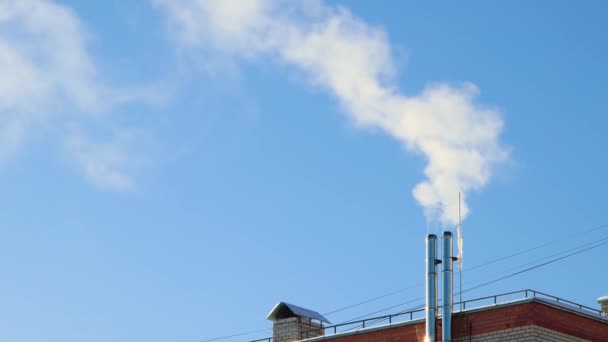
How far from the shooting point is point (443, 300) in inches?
1512

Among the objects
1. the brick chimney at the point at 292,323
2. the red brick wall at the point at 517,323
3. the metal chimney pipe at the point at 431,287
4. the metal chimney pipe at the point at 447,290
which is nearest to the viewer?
the red brick wall at the point at 517,323

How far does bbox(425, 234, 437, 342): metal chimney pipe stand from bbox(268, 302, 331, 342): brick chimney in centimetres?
562

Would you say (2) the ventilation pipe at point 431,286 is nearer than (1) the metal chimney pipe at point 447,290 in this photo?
No

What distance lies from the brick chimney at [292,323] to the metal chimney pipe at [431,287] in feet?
18.4

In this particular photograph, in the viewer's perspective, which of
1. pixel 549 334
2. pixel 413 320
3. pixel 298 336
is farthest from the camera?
pixel 298 336

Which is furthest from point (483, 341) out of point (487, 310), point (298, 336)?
point (298, 336)

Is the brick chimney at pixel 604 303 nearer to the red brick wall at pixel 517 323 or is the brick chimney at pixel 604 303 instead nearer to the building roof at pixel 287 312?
the red brick wall at pixel 517 323

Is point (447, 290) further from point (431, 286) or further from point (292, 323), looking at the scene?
point (292, 323)

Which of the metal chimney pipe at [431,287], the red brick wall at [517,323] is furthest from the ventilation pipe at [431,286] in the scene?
the red brick wall at [517,323]

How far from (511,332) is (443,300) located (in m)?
2.57

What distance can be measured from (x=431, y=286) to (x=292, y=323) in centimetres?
614

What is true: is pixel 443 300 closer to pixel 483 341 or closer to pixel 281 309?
pixel 483 341

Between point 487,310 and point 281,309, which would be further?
point 281,309

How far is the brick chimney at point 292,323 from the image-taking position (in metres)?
43.6
